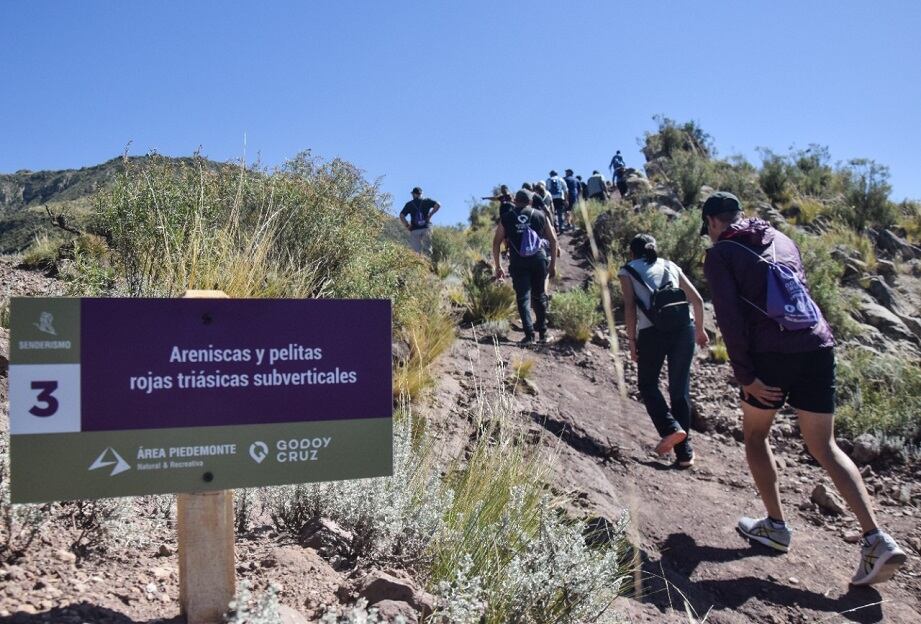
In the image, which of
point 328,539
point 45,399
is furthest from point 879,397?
point 45,399

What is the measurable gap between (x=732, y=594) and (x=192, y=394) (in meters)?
3.15

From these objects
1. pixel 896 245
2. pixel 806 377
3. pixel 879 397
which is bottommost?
pixel 879 397

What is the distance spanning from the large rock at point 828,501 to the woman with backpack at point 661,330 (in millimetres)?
1030

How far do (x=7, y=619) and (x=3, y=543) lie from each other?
0.48 meters

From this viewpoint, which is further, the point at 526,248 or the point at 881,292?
the point at 881,292

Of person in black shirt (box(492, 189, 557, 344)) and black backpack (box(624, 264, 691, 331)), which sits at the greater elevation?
person in black shirt (box(492, 189, 557, 344))

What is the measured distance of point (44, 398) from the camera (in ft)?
6.98

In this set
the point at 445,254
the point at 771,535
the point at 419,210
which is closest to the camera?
the point at 771,535

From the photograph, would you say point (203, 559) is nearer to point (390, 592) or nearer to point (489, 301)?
point (390, 592)

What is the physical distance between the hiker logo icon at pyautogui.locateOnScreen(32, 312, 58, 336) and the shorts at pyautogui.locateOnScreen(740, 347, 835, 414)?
3.45 metres

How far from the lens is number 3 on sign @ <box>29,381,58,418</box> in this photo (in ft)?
6.95

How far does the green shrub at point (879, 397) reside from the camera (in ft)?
22.6

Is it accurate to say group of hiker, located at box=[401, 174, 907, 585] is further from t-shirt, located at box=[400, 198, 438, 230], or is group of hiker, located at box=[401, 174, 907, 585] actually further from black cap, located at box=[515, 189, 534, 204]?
t-shirt, located at box=[400, 198, 438, 230]

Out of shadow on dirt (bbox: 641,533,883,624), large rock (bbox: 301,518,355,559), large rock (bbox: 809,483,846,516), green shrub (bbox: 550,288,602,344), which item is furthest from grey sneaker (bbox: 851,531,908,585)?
green shrub (bbox: 550,288,602,344)
